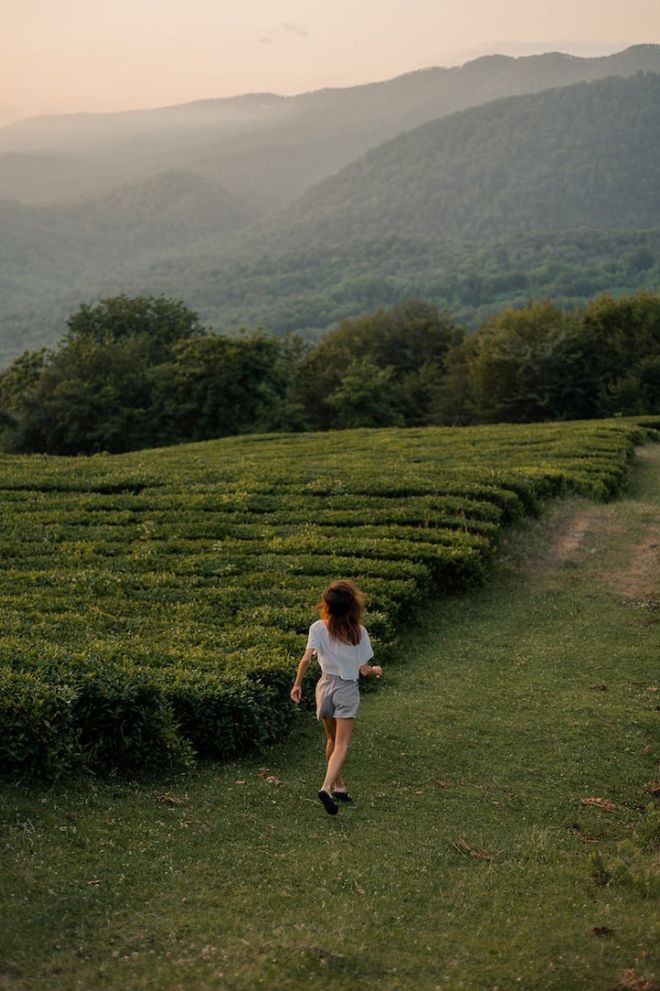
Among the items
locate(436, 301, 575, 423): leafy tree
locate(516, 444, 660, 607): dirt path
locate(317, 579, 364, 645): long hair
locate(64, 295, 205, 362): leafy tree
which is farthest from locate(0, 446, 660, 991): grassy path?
locate(64, 295, 205, 362): leafy tree

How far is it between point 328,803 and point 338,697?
946 mm

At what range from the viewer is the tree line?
2120 inches

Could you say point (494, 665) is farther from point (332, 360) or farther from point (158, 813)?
point (332, 360)

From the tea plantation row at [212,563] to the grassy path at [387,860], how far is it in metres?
0.64

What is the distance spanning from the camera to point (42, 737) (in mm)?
9414

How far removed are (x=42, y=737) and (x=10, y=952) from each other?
2.91 metres

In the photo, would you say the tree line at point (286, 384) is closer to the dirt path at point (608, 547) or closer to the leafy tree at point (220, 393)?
the leafy tree at point (220, 393)

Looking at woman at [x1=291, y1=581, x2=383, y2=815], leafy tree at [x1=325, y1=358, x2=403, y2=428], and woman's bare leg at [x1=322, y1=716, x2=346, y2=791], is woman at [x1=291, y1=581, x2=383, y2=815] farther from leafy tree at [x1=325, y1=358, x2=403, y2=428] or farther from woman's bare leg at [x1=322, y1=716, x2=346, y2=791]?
leafy tree at [x1=325, y1=358, x2=403, y2=428]

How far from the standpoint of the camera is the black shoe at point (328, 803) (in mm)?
9211

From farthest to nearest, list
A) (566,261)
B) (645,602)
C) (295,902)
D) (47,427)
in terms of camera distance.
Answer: (566,261) < (47,427) < (645,602) < (295,902)

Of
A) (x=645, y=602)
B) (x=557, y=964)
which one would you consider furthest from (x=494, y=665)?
(x=557, y=964)

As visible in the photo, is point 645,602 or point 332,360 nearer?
point 645,602

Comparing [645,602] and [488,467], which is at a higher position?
[488,467]

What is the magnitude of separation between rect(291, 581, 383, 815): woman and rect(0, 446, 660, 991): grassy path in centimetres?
60
